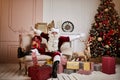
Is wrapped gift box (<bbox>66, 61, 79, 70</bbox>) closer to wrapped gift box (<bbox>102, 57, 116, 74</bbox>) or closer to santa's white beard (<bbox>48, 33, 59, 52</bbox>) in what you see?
santa's white beard (<bbox>48, 33, 59, 52</bbox>)

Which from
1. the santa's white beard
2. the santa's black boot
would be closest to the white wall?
the santa's white beard

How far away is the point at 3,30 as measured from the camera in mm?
6602

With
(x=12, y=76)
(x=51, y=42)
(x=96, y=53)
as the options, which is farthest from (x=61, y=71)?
(x=96, y=53)

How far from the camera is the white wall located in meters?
6.81

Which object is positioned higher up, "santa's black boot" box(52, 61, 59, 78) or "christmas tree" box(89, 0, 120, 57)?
"christmas tree" box(89, 0, 120, 57)

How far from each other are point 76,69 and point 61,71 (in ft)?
1.25

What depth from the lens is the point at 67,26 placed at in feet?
22.4

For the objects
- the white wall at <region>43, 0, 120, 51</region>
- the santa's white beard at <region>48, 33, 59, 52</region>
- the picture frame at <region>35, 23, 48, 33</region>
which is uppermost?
the white wall at <region>43, 0, 120, 51</region>

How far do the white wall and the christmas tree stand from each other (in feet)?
0.81

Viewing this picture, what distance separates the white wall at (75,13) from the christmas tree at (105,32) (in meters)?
0.25

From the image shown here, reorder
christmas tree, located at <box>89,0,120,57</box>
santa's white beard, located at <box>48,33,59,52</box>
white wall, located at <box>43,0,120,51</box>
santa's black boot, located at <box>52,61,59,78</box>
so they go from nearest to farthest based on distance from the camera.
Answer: santa's black boot, located at <box>52,61,59,78</box>, santa's white beard, located at <box>48,33,59,52</box>, christmas tree, located at <box>89,0,120,57</box>, white wall, located at <box>43,0,120,51</box>

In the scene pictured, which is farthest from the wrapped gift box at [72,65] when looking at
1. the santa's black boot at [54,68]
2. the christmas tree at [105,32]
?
the christmas tree at [105,32]

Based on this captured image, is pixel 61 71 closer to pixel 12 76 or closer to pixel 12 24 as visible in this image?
pixel 12 76

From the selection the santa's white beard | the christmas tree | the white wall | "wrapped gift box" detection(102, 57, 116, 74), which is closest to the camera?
"wrapped gift box" detection(102, 57, 116, 74)
